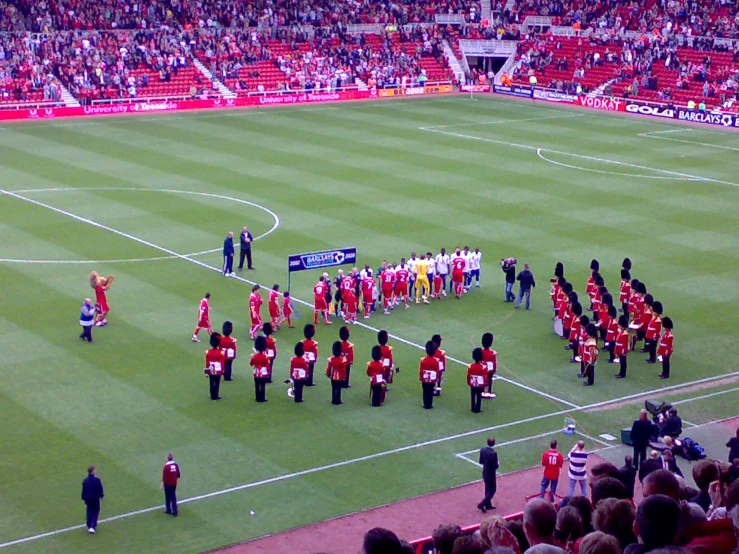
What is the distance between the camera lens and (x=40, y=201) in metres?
41.4

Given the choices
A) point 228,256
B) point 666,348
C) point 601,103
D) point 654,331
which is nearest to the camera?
point 666,348

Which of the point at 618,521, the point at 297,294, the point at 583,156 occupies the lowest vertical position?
the point at 297,294

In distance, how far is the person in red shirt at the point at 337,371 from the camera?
78.1 feet

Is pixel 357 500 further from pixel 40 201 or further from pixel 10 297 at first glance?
pixel 40 201

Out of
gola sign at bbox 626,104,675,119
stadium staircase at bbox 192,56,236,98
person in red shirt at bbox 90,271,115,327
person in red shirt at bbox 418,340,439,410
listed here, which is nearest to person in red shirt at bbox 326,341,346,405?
person in red shirt at bbox 418,340,439,410

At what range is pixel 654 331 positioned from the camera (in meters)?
27.0

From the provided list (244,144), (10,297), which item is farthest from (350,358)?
(244,144)

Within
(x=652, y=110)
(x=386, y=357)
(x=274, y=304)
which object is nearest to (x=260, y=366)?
(x=386, y=357)

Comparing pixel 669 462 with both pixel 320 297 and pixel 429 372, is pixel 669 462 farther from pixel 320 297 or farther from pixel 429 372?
pixel 320 297

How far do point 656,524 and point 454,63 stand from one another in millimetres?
71959

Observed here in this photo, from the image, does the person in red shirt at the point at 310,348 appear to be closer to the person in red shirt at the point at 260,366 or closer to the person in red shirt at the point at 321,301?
the person in red shirt at the point at 260,366

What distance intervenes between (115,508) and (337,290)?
37.6 feet

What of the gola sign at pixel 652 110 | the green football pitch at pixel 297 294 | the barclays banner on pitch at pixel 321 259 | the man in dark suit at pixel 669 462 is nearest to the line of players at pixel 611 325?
the green football pitch at pixel 297 294

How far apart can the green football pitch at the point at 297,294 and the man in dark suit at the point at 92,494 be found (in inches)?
15.7
